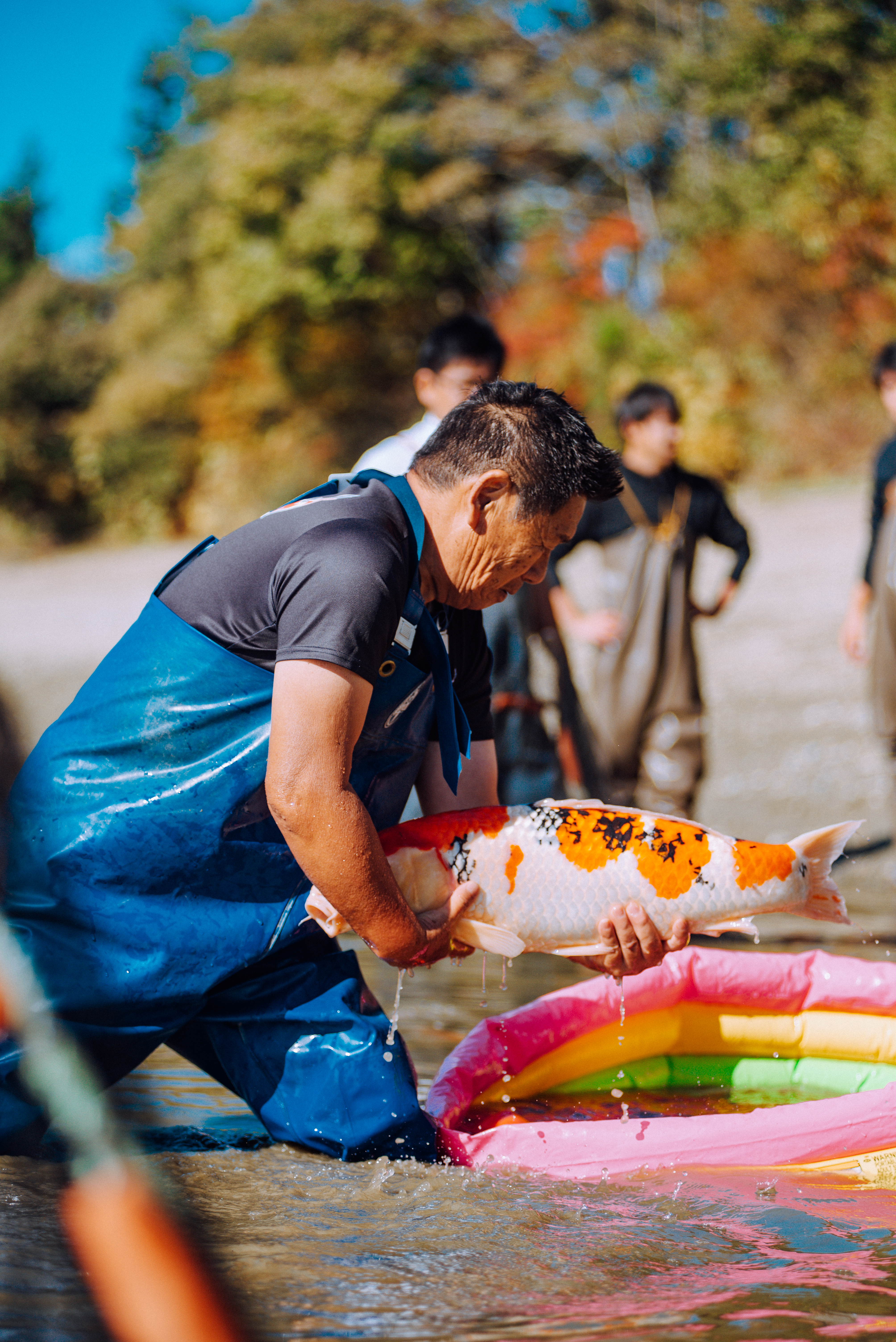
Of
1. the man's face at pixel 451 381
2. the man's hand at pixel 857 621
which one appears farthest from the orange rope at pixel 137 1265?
the man's hand at pixel 857 621

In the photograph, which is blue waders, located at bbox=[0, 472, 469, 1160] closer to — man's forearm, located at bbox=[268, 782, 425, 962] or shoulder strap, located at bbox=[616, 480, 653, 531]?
man's forearm, located at bbox=[268, 782, 425, 962]

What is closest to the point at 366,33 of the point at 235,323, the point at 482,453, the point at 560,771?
the point at 235,323

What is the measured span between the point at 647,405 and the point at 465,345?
5.25 ft

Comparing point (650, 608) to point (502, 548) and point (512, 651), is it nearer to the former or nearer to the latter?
point (512, 651)

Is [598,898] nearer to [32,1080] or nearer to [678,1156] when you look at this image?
[678,1156]

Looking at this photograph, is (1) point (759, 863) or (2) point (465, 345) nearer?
(1) point (759, 863)

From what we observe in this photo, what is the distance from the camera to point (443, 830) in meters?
2.88

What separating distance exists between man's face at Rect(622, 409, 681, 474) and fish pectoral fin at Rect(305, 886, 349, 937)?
4139 mm

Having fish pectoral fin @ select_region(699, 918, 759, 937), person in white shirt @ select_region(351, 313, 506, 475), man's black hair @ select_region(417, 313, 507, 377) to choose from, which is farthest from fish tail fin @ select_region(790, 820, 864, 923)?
man's black hair @ select_region(417, 313, 507, 377)

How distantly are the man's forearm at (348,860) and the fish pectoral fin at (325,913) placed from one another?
0.06m

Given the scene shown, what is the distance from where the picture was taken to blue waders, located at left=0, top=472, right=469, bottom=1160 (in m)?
2.68

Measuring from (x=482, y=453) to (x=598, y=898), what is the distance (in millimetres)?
951

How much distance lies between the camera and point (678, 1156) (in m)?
3.02

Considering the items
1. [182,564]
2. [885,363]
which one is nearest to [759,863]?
[182,564]
